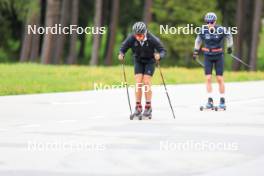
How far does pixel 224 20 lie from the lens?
66.1 metres

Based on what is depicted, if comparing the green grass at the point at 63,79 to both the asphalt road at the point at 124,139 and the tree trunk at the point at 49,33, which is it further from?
the tree trunk at the point at 49,33

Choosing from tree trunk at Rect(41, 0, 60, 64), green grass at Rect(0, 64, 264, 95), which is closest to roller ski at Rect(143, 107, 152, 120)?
green grass at Rect(0, 64, 264, 95)

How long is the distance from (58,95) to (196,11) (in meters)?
42.3

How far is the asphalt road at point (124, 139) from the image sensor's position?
10430mm

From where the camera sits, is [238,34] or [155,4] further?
[155,4]

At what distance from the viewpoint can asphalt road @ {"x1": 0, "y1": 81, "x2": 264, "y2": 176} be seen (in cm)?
1043

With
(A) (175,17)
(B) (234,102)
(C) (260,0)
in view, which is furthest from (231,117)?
(A) (175,17)

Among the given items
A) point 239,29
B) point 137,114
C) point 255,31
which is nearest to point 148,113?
point 137,114

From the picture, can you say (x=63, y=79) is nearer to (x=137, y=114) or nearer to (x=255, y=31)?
(x=137, y=114)

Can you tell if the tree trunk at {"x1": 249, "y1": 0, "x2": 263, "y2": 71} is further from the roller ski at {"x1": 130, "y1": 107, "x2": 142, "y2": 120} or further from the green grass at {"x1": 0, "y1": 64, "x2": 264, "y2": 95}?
the roller ski at {"x1": 130, "y1": 107, "x2": 142, "y2": 120}

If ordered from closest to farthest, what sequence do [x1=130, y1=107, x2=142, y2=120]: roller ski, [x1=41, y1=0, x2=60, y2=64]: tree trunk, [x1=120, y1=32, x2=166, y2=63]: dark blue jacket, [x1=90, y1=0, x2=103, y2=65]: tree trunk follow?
1. [x1=120, y1=32, x2=166, y2=63]: dark blue jacket
2. [x1=130, y1=107, x2=142, y2=120]: roller ski
3. [x1=41, y1=0, x2=60, y2=64]: tree trunk
4. [x1=90, y1=0, x2=103, y2=65]: tree trunk

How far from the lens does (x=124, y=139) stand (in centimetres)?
1337

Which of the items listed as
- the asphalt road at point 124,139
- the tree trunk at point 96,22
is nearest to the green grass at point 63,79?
the asphalt road at point 124,139

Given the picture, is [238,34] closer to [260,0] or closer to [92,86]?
[260,0]
